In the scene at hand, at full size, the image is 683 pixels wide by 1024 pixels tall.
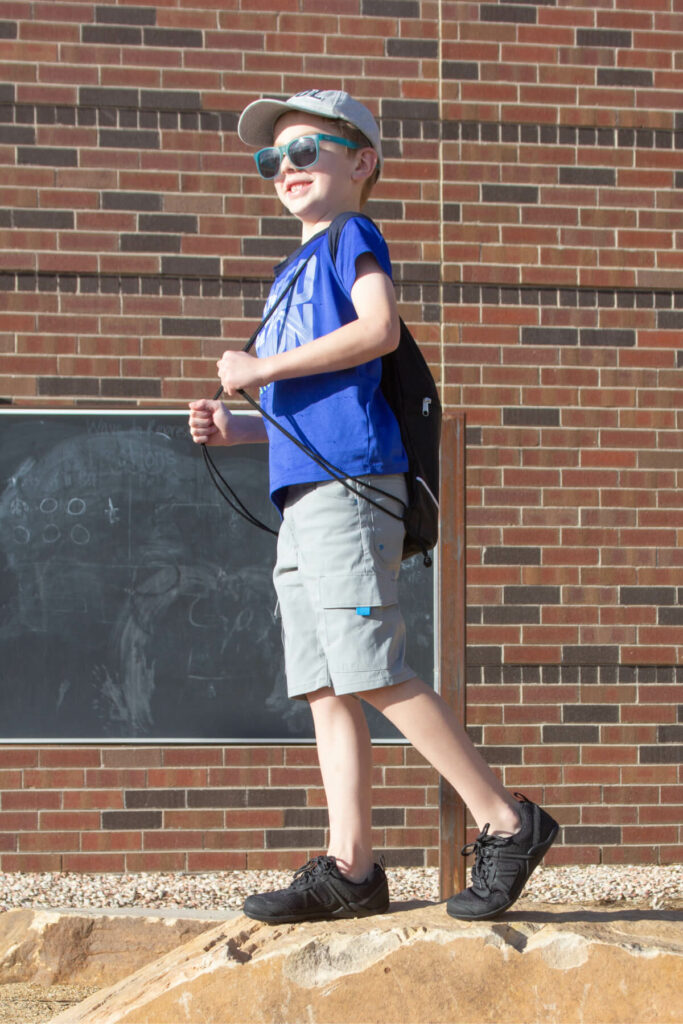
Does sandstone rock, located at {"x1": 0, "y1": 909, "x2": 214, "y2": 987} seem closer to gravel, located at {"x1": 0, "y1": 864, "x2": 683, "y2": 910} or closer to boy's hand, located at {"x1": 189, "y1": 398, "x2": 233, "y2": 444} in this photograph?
gravel, located at {"x1": 0, "y1": 864, "x2": 683, "y2": 910}

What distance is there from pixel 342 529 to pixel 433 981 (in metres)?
1.13

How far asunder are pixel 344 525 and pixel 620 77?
398 centimetres

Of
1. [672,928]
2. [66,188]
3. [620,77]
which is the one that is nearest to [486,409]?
[620,77]

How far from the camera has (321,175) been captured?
10.1 feet

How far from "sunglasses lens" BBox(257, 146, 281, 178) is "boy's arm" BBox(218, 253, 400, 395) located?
54 cm

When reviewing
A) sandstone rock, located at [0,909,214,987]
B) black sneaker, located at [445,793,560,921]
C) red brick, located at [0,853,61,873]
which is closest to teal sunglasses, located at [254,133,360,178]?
black sneaker, located at [445,793,560,921]

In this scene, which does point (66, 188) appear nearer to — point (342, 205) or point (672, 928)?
point (342, 205)

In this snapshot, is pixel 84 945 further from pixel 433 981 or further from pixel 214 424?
pixel 214 424

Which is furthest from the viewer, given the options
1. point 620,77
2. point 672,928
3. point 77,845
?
point 620,77

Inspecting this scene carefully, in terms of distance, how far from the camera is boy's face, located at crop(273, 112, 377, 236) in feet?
10.1

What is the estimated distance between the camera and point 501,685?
562 centimetres

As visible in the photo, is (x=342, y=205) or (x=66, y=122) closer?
(x=342, y=205)

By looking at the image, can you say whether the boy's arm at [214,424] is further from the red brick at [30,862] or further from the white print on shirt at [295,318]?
the red brick at [30,862]

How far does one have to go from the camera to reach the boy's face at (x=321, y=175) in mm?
3072
